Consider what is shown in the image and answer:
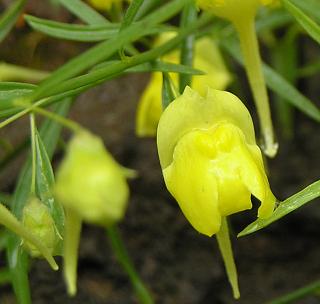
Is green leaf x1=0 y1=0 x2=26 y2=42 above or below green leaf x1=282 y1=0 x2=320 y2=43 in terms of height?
below

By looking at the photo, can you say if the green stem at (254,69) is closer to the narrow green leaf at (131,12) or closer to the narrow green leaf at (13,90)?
the narrow green leaf at (131,12)

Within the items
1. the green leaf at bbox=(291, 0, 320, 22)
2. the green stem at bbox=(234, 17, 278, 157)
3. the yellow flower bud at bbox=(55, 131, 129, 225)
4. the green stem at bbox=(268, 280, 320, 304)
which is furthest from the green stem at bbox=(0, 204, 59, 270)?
the green stem at bbox=(268, 280, 320, 304)

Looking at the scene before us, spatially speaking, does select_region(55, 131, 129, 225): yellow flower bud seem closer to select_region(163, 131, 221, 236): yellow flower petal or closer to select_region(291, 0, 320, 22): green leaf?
select_region(163, 131, 221, 236): yellow flower petal

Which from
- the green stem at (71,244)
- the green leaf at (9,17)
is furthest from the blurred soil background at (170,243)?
the green stem at (71,244)

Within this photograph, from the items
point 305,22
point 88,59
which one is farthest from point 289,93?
point 88,59

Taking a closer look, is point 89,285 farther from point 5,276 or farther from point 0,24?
point 0,24

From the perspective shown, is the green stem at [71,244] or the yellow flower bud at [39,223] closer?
the green stem at [71,244]
